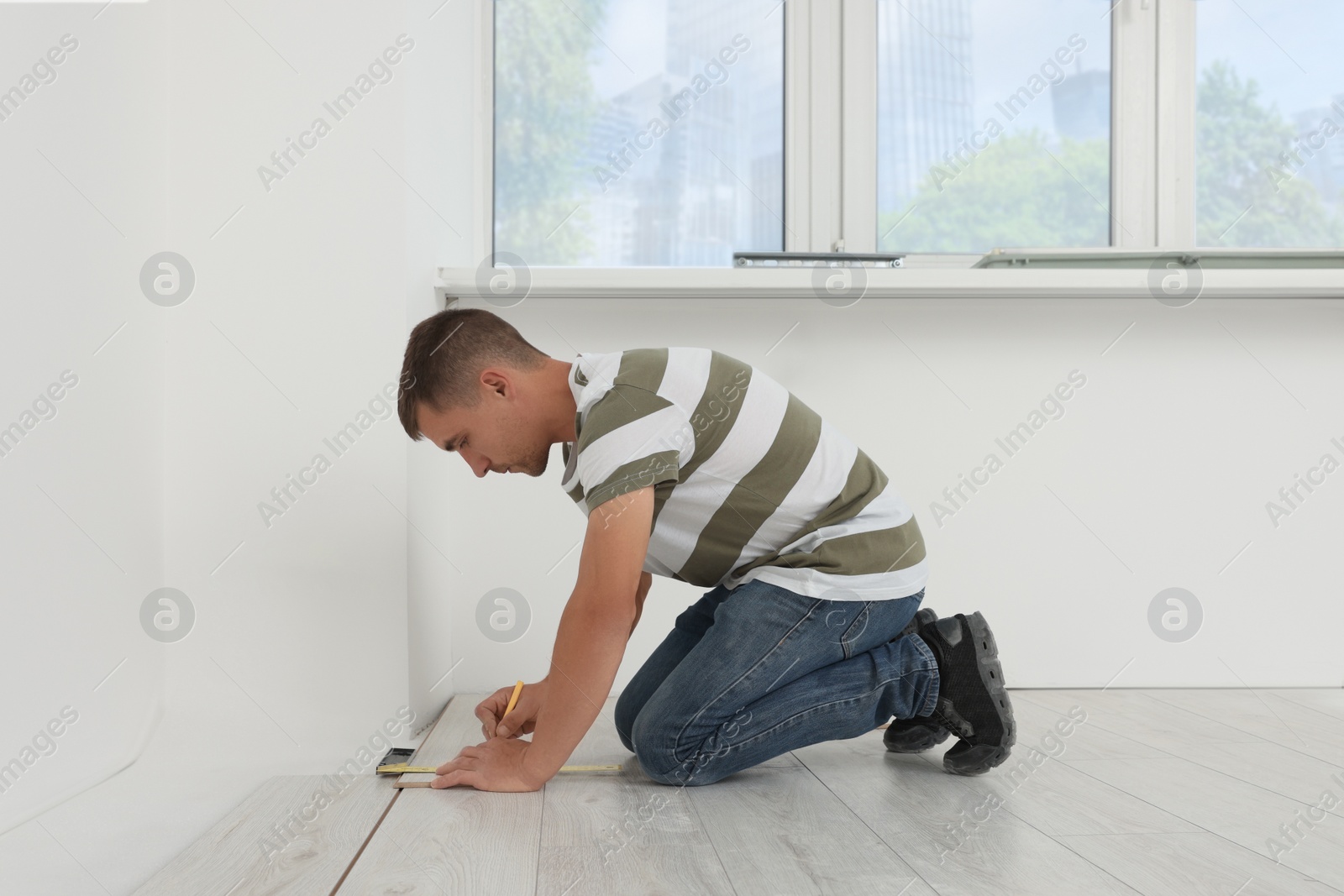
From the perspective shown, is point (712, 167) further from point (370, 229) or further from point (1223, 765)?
point (1223, 765)

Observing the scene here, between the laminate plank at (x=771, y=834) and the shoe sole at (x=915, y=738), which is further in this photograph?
the shoe sole at (x=915, y=738)

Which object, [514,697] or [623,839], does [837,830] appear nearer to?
[623,839]

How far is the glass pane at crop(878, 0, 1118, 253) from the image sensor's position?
1.93 m

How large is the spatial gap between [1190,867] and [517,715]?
29.6 inches

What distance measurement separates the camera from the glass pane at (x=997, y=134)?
1929 millimetres

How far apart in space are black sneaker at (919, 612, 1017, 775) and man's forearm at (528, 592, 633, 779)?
0.42 meters

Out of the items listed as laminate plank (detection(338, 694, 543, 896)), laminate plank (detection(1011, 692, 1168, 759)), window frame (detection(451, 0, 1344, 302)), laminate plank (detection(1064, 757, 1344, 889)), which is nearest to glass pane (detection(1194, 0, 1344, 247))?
window frame (detection(451, 0, 1344, 302))

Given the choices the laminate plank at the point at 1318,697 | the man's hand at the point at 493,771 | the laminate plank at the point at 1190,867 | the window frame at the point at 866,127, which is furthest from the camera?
the window frame at the point at 866,127

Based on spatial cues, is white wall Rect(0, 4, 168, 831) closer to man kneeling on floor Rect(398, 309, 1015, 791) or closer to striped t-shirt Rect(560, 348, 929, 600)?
man kneeling on floor Rect(398, 309, 1015, 791)

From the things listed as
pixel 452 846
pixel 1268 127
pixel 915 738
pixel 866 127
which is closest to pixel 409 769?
pixel 452 846

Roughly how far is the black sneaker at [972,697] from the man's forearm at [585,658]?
1.38 feet

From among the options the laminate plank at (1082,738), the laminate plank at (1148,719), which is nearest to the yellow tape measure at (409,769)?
the laminate plank at (1082,738)

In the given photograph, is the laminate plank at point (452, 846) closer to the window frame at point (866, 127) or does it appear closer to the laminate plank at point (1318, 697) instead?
the window frame at point (866, 127)

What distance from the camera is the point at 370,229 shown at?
1.39m
